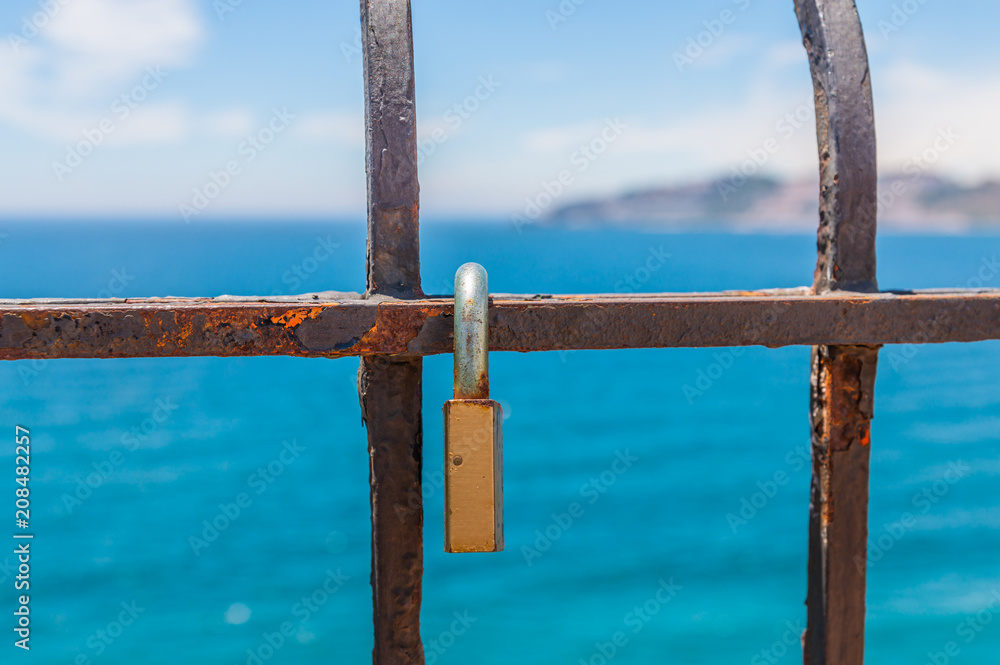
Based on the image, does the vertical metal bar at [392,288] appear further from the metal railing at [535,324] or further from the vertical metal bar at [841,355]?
the vertical metal bar at [841,355]

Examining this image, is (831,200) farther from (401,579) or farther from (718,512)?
(718,512)

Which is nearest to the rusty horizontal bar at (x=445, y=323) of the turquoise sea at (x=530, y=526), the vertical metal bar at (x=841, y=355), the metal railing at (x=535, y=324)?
the metal railing at (x=535, y=324)

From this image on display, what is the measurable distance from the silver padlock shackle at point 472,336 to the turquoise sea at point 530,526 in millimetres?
4905

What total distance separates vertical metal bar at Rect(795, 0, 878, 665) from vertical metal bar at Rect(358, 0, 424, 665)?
0.94m

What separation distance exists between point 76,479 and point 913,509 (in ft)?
33.0

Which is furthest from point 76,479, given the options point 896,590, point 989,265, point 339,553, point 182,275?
point 989,265

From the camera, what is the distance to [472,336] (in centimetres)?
150

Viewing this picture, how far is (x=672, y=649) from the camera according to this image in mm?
5984

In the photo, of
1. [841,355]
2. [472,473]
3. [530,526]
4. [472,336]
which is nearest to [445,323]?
[472,336]

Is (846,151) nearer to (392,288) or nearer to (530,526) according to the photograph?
(392,288)

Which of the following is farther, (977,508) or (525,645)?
(977,508)

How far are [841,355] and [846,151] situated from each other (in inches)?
18.1

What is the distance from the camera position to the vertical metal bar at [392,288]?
5.39ft

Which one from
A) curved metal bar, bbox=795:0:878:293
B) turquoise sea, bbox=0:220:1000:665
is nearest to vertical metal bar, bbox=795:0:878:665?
curved metal bar, bbox=795:0:878:293
